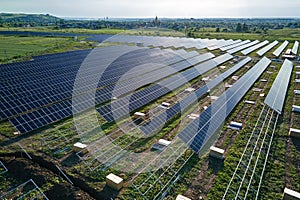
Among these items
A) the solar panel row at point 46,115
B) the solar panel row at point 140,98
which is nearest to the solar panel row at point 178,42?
the solar panel row at point 140,98

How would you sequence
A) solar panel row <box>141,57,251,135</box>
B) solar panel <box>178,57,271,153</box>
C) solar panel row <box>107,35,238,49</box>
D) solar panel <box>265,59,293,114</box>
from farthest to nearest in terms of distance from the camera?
solar panel row <box>107,35,238,49</box> → solar panel <box>265,59,293,114</box> → solar panel row <box>141,57,251,135</box> → solar panel <box>178,57,271,153</box>

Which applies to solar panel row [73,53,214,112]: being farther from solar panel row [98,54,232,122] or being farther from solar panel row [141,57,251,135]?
solar panel row [141,57,251,135]

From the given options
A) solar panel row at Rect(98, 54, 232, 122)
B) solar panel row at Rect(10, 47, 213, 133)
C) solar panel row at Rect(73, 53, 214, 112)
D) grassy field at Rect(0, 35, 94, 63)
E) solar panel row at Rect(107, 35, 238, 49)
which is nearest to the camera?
solar panel row at Rect(10, 47, 213, 133)

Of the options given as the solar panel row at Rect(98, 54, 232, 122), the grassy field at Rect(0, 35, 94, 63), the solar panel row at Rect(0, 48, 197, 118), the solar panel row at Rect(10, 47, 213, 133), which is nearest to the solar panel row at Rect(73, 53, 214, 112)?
the solar panel row at Rect(10, 47, 213, 133)

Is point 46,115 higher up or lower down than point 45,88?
lower down

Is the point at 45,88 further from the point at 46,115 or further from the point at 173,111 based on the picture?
the point at 173,111

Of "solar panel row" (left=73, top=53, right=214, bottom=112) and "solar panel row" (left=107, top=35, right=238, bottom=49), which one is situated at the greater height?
"solar panel row" (left=107, top=35, right=238, bottom=49)

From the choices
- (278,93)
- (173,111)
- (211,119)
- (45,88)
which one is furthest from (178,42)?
(211,119)

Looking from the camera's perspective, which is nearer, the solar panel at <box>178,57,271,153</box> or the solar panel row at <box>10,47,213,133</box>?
the solar panel at <box>178,57,271,153</box>
